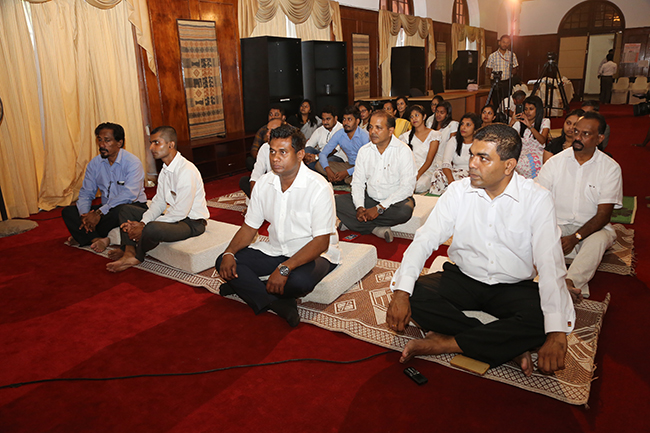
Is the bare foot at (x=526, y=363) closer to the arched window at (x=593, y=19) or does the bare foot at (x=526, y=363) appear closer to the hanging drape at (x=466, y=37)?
the hanging drape at (x=466, y=37)

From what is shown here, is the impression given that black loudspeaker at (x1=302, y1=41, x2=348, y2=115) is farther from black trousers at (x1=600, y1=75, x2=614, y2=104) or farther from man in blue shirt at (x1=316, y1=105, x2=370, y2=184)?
black trousers at (x1=600, y1=75, x2=614, y2=104)

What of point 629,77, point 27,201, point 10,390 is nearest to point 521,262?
point 10,390

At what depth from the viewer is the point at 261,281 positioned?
8.78ft

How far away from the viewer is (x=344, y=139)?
5332 mm

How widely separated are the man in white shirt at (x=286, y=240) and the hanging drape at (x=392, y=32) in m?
8.47

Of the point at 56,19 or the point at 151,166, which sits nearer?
the point at 56,19

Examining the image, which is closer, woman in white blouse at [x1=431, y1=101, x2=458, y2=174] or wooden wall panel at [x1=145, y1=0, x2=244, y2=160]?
woman in white blouse at [x1=431, y1=101, x2=458, y2=174]

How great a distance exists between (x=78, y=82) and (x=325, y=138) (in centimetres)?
293

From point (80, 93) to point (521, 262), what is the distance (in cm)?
514

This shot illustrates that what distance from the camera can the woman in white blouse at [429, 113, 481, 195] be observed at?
4.59 metres

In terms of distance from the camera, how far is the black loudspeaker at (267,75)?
23.0ft

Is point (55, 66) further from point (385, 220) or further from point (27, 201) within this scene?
point (385, 220)

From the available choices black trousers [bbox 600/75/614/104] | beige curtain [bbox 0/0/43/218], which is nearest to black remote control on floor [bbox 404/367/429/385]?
beige curtain [bbox 0/0/43/218]

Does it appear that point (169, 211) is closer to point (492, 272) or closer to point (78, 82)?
point (492, 272)
